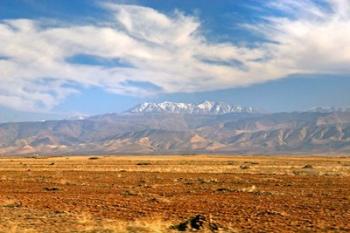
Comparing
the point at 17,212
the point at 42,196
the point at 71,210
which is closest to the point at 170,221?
the point at 71,210

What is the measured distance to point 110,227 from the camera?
70.4 feet

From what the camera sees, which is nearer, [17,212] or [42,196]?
[17,212]

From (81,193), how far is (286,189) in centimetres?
1526

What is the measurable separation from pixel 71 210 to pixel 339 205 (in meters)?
14.3

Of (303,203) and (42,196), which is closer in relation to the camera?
(303,203)

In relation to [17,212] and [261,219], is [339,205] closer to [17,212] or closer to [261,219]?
[261,219]

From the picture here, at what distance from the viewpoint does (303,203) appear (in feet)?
103

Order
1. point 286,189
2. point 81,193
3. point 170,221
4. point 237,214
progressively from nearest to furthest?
point 170,221
point 237,214
point 81,193
point 286,189

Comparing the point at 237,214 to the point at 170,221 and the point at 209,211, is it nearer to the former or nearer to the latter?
the point at 209,211

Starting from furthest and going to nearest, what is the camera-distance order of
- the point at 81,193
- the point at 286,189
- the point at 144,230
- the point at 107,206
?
the point at 286,189 → the point at 81,193 → the point at 107,206 → the point at 144,230

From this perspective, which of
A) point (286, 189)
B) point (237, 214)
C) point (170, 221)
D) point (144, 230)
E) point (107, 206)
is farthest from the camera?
point (286, 189)

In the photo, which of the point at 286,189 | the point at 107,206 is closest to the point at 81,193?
the point at 107,206

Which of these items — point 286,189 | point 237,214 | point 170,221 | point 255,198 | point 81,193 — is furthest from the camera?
point 286,189

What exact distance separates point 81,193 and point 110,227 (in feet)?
58.3
